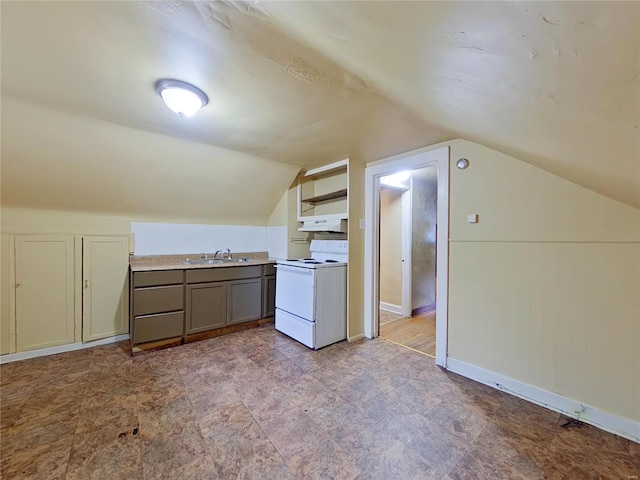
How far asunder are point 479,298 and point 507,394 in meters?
Result: 0.74

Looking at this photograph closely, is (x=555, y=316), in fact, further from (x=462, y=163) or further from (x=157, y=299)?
(x=157, y=299)

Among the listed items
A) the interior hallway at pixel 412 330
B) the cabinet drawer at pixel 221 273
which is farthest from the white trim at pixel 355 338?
the cabinet drawer at pixel 221 273

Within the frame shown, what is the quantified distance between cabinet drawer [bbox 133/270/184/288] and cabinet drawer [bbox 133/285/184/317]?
0.18ft

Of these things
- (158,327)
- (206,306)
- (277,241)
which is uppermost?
(277,241)

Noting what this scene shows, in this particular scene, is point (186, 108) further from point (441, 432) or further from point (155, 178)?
point (441, 432)

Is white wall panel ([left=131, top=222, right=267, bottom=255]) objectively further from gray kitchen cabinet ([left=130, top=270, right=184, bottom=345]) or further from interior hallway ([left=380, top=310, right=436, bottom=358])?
interior hallway ([left=380, top=310, right=436, bottom=358])

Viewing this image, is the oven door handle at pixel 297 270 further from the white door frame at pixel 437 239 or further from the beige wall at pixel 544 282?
the beige wall at pixel 544 282

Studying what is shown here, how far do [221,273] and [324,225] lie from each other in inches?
55.9

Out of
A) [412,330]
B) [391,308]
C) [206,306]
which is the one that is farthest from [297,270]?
[391,308]

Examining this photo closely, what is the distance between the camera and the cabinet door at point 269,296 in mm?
3689

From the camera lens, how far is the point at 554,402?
6.30 feet

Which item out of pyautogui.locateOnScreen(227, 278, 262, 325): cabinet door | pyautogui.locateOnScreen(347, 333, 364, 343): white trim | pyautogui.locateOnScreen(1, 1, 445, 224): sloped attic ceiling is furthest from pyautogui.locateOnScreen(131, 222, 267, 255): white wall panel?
pyautogui.locateOnScreen(347, 333, 364, 343): white trim

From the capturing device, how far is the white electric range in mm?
2916

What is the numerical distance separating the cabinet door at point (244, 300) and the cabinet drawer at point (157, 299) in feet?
1.89
